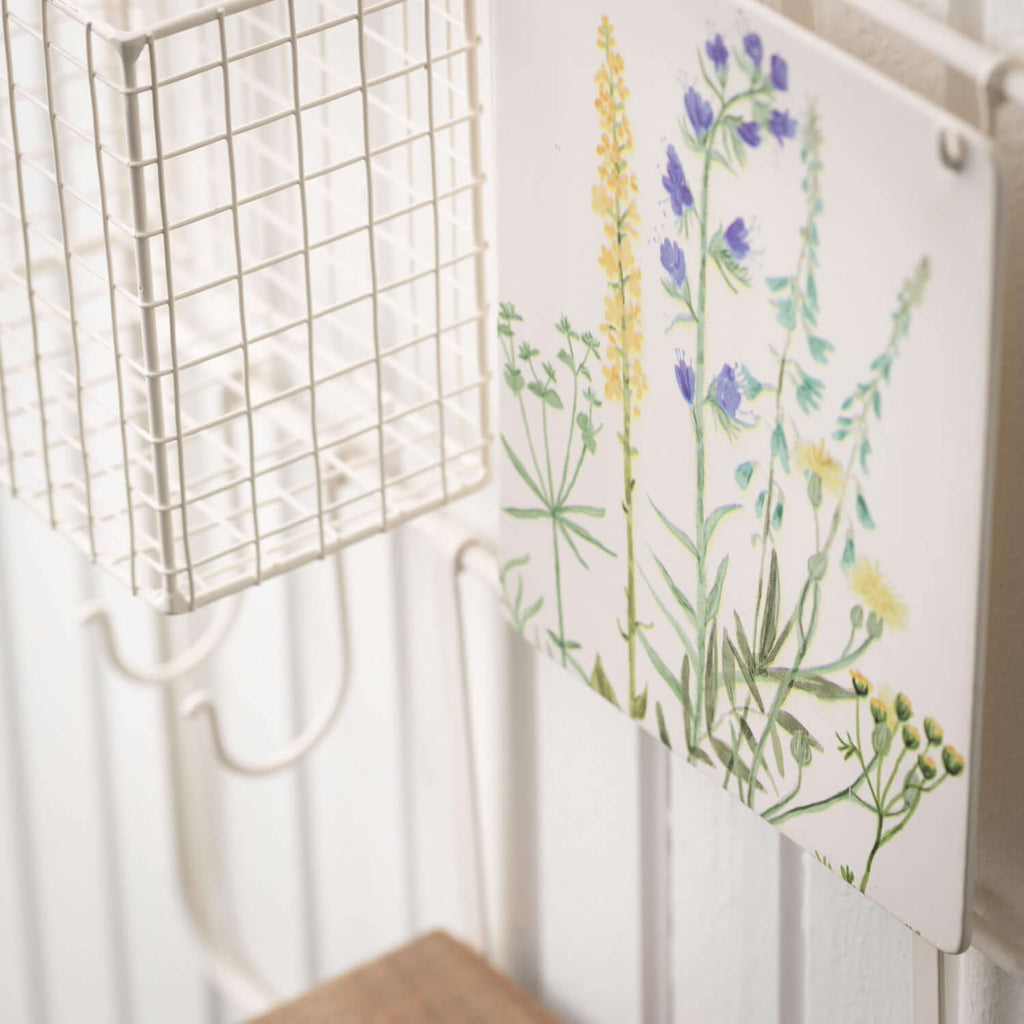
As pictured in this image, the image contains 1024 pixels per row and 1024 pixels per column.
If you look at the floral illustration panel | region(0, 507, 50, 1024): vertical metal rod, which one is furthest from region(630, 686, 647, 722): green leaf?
region(0, 507, 50, 1024): vertical metal rod

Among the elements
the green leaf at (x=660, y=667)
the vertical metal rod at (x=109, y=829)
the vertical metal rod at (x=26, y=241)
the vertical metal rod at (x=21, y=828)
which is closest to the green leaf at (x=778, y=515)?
the green leaf at (x=660, y=667)

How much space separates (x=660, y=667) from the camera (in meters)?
0.67

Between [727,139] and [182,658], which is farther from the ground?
[727,139]

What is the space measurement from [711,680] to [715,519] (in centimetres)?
7

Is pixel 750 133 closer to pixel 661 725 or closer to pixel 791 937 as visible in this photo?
pixel 661 725

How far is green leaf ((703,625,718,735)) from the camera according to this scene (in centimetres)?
64

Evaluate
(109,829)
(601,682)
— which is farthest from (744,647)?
(109,829)

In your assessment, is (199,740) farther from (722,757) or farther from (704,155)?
(704,155)

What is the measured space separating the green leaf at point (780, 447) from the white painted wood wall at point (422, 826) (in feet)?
0.25

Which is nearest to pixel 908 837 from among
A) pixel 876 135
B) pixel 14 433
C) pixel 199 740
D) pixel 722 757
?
pixel 722 757

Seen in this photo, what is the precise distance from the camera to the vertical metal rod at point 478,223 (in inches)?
27.9

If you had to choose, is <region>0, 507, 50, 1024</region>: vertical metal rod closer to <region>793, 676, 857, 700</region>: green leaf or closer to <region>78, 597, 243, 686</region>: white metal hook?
<region>78, 597, 243, 686</region>: white metal hook

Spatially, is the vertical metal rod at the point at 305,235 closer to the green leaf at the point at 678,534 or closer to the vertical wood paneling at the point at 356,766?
the green leaf at the point at 678,534

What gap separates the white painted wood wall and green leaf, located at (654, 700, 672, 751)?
0.24 feet
